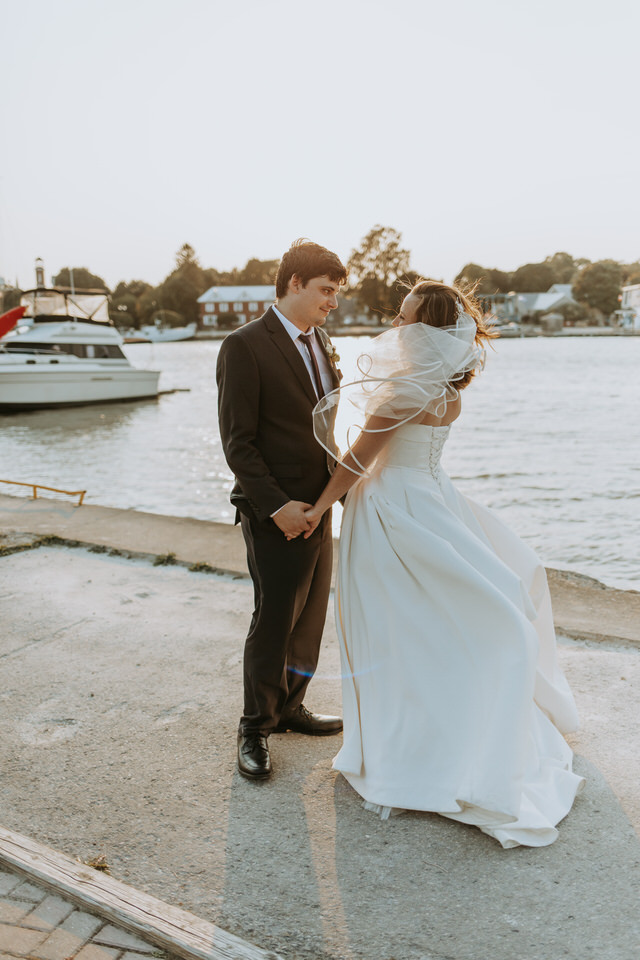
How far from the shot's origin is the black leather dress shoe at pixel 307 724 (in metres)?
3.37

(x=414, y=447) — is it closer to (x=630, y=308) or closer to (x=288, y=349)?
(x=288, y=349)

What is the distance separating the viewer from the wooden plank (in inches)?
79.5

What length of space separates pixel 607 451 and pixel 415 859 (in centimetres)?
1827

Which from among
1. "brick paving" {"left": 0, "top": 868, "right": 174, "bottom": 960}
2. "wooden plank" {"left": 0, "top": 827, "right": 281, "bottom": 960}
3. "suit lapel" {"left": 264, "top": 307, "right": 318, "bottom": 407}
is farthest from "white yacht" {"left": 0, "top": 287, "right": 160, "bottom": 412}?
"brick paving" {"left": 0, "top": 868, "right": 174, "bottom": 960}

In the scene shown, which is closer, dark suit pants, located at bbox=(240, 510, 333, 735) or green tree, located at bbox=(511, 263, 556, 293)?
dark suit pants, located at bbox=(240, 510, 333, 735)

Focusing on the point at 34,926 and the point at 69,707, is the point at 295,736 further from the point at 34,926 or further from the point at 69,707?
the point at 34,926

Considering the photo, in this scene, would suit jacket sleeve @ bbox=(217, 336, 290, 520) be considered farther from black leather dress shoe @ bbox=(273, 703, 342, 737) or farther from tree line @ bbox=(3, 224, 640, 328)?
tree line @ bbox=(3, 224, 640, 328)

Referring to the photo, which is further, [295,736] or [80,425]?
[80,425]

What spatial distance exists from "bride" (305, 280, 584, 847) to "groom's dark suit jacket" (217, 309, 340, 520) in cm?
14

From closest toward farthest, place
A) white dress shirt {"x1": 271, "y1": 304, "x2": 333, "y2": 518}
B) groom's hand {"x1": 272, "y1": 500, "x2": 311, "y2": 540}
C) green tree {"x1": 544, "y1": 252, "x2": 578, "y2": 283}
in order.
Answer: groom's hand {"x1": 272, "y1": 500, "x2": 311, "y2": 540} → white dress shirt {"x1": 271, "y1": 304, "x2": 333, "y2": 518} → green tree {"x1": 544, "y1": 252, "x2": 578, "y2": 283}

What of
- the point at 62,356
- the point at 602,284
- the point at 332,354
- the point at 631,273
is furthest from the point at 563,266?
the point at 332,354

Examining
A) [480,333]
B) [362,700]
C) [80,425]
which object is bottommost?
[80,425]

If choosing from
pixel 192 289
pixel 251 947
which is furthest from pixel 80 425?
pixel 192 289

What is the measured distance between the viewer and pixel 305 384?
9.89 feet
